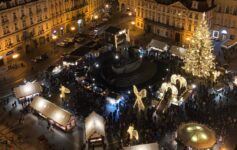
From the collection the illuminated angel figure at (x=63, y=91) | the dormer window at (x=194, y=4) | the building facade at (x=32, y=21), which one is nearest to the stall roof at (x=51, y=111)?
the illuminated angel figure at (x=63, y=91)

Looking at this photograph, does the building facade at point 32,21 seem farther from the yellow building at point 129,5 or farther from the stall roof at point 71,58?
the stall roof at point 71,58

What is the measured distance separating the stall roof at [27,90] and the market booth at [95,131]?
1553 centimetres

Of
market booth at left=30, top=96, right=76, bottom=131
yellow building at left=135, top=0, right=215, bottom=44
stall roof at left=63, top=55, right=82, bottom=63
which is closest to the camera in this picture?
market booth at left=30, top=96, right=76, bottom=131

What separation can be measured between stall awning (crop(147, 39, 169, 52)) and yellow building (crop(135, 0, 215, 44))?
743cm

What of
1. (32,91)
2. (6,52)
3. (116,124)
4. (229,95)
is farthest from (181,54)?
(6,52)

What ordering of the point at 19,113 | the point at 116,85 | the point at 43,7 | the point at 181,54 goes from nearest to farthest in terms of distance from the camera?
the point at 19,113 → the point at 116,85 → the point at 181,54 → the point at 43,7

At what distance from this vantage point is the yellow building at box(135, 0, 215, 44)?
260 feet

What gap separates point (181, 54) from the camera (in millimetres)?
73812

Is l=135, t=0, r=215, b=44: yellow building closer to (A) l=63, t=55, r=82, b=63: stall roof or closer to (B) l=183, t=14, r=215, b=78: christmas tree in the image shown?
(B) l=183, t=14, r=215, b=78: christmas tree

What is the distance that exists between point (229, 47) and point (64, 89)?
40.0 metres

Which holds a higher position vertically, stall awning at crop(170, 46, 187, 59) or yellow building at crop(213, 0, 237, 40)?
yellow building at crop(213, 0, 237, 40)

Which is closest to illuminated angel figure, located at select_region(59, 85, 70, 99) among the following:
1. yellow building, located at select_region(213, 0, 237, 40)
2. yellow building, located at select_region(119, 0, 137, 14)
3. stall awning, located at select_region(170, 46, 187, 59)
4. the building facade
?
the building facade

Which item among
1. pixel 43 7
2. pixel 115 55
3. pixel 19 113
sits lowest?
pixel 19 113

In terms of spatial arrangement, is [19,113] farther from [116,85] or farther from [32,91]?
[116,85]
